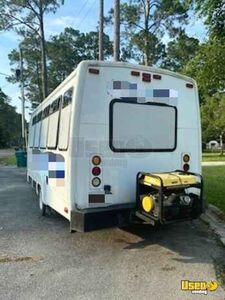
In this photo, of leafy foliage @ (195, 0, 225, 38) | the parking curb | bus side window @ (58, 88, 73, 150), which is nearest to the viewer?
bus side window @ (58, 88, 73, 150)

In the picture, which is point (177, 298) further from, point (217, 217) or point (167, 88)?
point (217, 217)

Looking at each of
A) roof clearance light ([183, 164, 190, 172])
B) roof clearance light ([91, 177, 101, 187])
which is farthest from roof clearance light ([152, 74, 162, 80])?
roof clearance light ([91, 177, 101, 187])

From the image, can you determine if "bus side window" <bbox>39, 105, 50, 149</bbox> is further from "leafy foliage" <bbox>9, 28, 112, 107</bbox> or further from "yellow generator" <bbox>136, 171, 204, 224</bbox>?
"leafy foliage" <bbox>9, 28, 112, 107</bbox>

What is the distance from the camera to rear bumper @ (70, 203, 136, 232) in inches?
239

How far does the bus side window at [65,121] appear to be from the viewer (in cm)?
660

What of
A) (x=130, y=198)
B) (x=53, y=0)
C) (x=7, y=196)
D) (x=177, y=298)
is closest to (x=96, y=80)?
(x=130, y=198)

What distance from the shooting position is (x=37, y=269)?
5707 millimetres

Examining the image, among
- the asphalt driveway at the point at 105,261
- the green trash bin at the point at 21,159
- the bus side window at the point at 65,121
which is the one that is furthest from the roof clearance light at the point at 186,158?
the green trash bin at the point at 21,159

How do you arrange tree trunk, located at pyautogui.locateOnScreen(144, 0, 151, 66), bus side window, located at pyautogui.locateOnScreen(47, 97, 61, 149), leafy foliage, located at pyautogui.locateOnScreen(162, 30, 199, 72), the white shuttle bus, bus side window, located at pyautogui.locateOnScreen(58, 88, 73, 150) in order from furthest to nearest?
leafy foliage, located at pyautogui.locateOnScreen(162, 30, 199, 72) → tree trunk, located at pyautogui.locateOnScreen(144, 0, 151, 66) → bus side window, located at pyautogui.locateOnScreen(47, 97, 61, 149) → bus side window, located at pyautogui.locateOnScreen(58, 88, 73, 150) → the white shuttle bus

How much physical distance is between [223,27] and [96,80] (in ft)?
9.50

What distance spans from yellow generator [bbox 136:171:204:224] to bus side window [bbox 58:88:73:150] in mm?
1308

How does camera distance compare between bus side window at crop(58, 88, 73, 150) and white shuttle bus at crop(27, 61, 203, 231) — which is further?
bus side window at crop(58, 88, 73, 150)

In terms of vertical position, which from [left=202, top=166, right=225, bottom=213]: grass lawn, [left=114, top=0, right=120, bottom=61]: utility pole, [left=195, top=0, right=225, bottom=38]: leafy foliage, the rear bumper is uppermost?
[left=114, top=0, right=120, bottom=61]: utility pole

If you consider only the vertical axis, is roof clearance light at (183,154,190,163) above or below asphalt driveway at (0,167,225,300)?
above
